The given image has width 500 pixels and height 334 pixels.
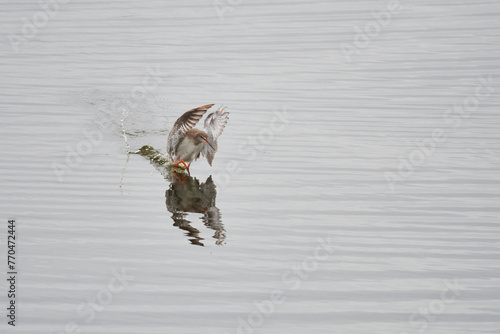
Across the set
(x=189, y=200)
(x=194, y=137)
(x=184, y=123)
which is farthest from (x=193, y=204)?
(x=184, y=123)

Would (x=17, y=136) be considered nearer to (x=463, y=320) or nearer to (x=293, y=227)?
(x=293, y=227)

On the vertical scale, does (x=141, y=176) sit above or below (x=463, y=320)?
above

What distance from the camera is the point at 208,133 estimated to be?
1661 cm

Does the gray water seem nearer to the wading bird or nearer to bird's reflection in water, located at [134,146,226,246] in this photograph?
bird's reflection in water, located at [134,146,226,246]

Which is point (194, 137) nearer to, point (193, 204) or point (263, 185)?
point (263, 185)

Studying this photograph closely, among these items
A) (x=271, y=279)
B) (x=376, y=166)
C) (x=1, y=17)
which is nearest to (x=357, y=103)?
(x=376, y=166)

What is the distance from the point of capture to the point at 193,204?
580 inches

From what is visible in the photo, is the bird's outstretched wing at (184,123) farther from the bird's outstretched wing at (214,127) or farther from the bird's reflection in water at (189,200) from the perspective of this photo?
the bird's reflection in water at (189,200)

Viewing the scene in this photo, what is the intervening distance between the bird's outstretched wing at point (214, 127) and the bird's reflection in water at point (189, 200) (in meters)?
0.60

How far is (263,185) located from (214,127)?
1.75 meters

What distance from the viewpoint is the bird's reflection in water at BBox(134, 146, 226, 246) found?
43.8 ft

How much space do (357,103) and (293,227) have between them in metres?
8.62

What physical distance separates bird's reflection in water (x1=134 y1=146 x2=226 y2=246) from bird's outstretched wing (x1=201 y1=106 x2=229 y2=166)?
60 centimetres

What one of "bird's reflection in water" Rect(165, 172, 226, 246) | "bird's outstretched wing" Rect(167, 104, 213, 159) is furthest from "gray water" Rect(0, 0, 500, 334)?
"bird's outstretched wing" Rect(167, 104, 213, 159)
